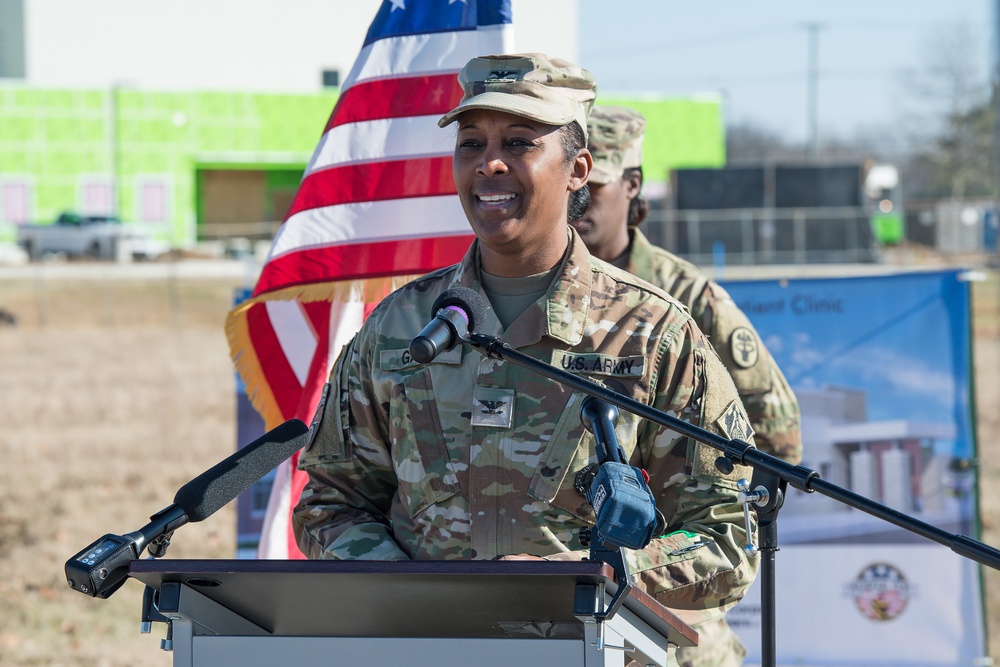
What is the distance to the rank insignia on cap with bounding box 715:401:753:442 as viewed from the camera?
9.00 feet

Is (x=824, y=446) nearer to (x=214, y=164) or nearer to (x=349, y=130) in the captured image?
(x=349, y=130)

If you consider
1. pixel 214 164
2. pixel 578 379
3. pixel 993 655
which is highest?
pixel 214 164

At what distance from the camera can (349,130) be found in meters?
4.59

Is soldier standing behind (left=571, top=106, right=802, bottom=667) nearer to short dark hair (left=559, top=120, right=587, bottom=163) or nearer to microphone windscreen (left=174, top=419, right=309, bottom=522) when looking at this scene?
short dark hair (left=559, top=120, right=587, bottom=163)

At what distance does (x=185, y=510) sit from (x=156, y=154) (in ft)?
156

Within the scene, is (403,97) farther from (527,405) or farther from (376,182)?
(527,405)

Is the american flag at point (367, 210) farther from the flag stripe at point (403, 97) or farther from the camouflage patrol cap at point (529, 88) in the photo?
the camouflage patrol cap at point (529, 88)

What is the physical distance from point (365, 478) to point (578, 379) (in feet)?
2.87

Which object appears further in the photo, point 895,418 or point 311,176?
point 895,418

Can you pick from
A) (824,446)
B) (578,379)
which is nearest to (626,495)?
(578,379)

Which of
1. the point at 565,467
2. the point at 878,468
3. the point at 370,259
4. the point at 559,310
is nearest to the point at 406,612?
the point at 565,467

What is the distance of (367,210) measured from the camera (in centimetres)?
451

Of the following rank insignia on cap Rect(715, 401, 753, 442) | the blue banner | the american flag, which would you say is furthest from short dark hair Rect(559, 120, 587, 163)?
the blue banner

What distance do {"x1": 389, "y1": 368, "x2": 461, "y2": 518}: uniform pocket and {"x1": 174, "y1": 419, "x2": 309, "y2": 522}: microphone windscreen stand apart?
0.41 metres
